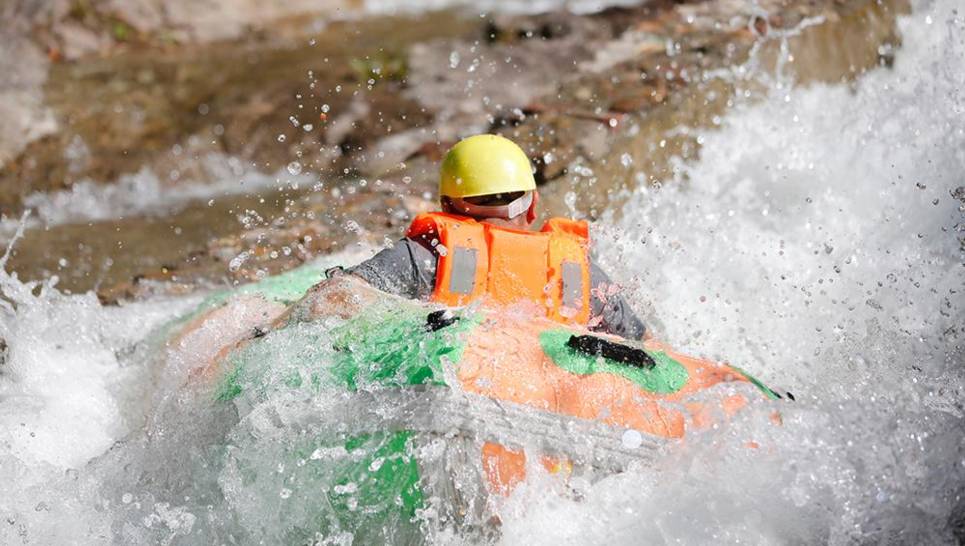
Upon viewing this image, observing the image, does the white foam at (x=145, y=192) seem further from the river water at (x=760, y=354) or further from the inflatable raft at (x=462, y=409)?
the inflatable raft at (x=462, y=409)

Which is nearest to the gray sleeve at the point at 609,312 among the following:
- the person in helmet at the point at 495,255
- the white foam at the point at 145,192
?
the person in helmet at the point at 495,255

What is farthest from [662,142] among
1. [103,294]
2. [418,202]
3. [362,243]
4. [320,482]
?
[320,482]

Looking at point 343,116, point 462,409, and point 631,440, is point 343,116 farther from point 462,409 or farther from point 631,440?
point 631,440

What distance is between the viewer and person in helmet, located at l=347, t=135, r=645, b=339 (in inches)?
162

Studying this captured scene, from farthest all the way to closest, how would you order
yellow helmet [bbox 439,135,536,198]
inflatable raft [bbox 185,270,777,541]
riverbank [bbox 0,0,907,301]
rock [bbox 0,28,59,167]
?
rock [bbox 0,28,59,167] → riverbank [bbox 0,0,907,301] → yellow helmet [bbox 439,135,536,198] → inflatable raft [bbox 185,270,777,541]

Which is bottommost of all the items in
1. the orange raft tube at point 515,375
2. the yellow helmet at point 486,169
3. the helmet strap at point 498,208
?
the orange raft tube at point 515,375

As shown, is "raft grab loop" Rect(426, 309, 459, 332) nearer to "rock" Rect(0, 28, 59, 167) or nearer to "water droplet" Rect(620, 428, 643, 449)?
"water droplet" Rect(620, 428, 643, 449)

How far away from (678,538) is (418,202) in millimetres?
3531

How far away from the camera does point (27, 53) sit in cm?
1046

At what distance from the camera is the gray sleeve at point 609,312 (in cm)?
448

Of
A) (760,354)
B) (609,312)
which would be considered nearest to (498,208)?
(609,312)

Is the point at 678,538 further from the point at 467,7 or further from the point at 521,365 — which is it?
the point at 467,7

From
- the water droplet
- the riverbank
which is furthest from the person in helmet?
the riverbank

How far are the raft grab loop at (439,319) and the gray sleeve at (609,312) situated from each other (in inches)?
35.8
